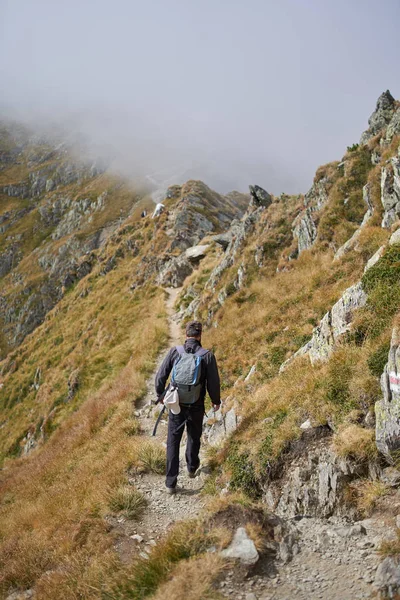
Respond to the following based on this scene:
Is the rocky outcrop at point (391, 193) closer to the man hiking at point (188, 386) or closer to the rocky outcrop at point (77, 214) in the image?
the man hiking at point (188, 386)

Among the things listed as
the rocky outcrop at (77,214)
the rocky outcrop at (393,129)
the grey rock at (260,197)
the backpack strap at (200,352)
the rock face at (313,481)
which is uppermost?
the rocky outcrop at (77,214)

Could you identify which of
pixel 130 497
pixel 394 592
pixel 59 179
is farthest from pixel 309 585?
pixel 59 179

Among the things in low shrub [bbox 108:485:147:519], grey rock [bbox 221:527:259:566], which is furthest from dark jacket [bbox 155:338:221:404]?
grey rock [bbox 221:527:259:566]

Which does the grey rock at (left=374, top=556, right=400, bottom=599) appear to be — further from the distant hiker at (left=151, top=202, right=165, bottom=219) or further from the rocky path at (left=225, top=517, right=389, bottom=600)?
the distant hiker at (left=151, top=202, right=165, bottom=219)

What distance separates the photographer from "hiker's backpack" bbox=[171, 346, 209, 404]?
24.8 ft

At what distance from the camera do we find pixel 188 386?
7.59 m

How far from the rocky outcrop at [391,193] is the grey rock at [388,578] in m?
12.9

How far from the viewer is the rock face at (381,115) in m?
23.3

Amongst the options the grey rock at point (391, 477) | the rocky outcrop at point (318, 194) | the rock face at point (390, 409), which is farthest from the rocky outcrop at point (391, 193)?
the grey rock at point (391, 477)

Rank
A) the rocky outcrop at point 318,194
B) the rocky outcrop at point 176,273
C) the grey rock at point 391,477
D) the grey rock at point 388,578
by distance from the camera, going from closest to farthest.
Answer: the grey rock at point 388,578
the grey rock at point 391,477
the rocky outcrop at point 318,194
the rocky outcrop at point 176,273

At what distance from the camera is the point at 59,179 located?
17675cm

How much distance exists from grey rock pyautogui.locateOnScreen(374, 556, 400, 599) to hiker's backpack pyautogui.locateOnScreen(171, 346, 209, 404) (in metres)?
4.22

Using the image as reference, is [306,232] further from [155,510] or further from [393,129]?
[155,510]

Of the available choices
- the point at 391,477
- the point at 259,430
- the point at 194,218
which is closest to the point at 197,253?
the point at 194,218
